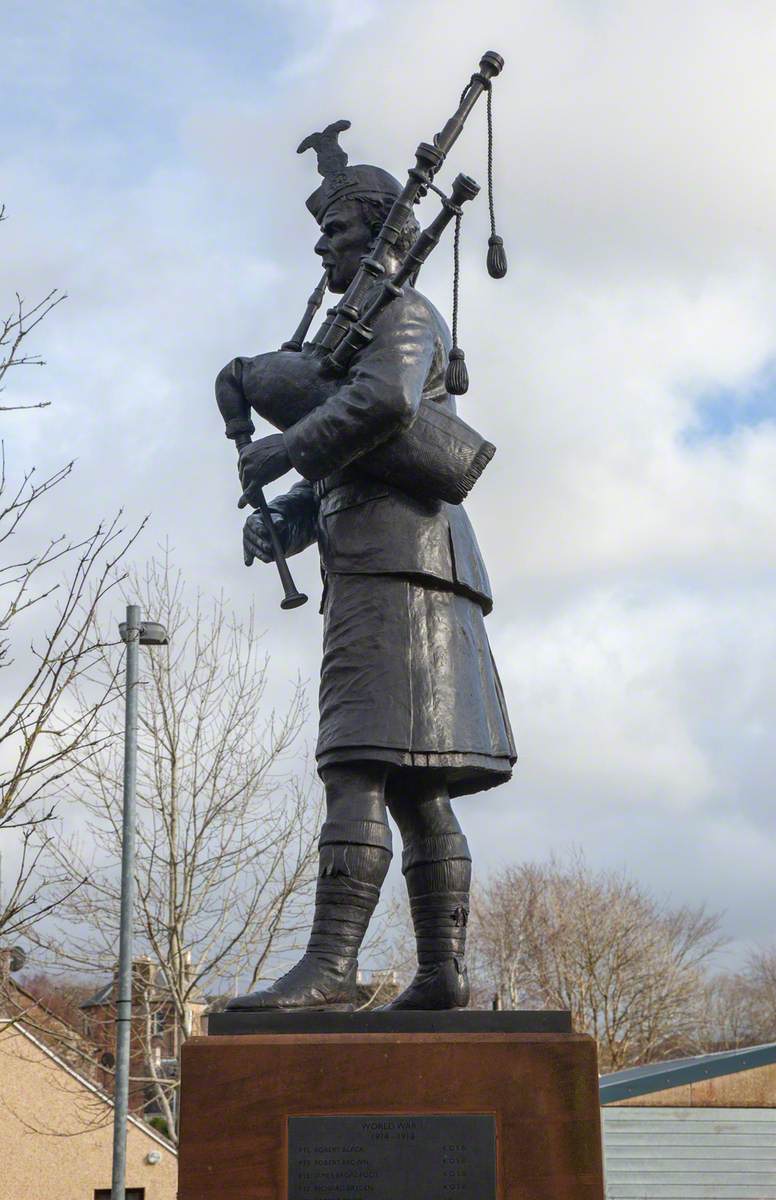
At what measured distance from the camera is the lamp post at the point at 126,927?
39.7 ft

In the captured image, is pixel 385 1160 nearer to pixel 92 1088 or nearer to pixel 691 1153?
pixel 691 1153

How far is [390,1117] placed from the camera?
13.7 feet

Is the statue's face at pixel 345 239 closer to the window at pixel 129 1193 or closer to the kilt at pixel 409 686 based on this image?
the kilt at pixel 409 686

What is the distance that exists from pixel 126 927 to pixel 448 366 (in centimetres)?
865

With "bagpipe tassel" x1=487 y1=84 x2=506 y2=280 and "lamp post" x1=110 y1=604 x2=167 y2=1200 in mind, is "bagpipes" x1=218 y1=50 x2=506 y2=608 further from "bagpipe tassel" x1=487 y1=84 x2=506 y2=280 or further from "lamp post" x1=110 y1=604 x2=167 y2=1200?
"lamp post" x1=110 y1=604 x2=167 y2=1200

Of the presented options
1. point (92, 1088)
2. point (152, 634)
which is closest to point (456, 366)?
point (152, 634)

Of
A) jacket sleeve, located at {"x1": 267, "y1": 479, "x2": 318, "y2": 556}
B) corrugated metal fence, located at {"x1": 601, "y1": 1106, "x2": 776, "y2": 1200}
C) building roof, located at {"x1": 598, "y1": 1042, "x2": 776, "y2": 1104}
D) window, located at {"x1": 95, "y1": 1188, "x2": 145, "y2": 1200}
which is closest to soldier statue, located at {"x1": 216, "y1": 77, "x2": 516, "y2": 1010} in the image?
jacket sleeve, located at {"x1": 267, "y1": 479, "x2": 318, "y2": 556}

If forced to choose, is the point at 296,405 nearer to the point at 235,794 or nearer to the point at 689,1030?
the point at 235,794

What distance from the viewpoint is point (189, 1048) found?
421 cm

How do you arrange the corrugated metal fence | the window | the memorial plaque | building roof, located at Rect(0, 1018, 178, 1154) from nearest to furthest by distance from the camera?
1. the memorial plaque
2. the corrugated metal fence
3. building roof, located at Rect(0, 1018, 178, 1154)
4. the window

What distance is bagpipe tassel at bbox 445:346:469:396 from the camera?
5.32 m

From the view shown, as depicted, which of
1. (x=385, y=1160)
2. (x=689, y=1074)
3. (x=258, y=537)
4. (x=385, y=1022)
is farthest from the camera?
(x=689, y=1074)

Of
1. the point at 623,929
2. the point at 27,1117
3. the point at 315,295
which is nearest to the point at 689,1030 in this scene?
the point at 623,929

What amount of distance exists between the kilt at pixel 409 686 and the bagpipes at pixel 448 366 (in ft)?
1.14
